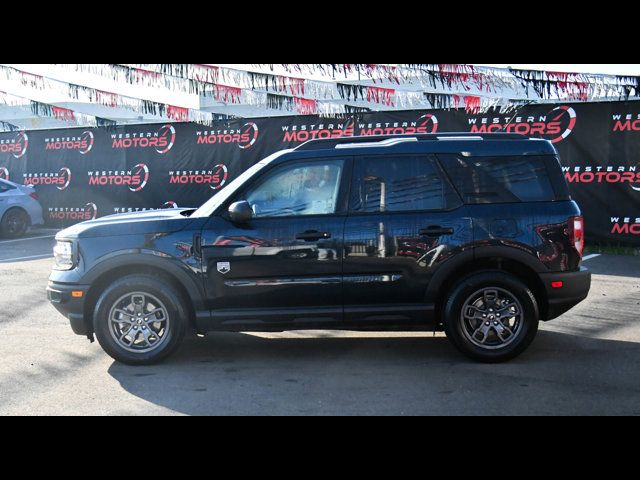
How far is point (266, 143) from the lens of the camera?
581 inches

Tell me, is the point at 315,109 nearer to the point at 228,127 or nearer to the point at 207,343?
the point at 228,127

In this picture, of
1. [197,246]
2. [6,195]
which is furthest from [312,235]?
[6,195]

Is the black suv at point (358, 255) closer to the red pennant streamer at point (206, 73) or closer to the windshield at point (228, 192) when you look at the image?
the windshield at point (228, 192)

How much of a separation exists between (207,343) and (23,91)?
16663mm

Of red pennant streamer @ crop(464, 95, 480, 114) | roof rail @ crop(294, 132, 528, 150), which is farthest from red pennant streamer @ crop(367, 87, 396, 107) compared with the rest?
roof rail @ crop(294, 132, 528, 150)

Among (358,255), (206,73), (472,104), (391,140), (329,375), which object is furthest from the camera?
(206,73)

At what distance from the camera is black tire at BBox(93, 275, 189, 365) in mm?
5898

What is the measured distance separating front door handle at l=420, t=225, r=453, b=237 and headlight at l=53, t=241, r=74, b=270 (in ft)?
9.97

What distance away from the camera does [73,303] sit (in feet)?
19.7

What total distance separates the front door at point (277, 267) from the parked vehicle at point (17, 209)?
11423mm

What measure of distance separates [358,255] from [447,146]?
48.9 inches

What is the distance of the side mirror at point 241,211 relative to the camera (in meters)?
5.74

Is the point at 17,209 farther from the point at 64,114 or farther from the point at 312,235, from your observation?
the point at 312,235
